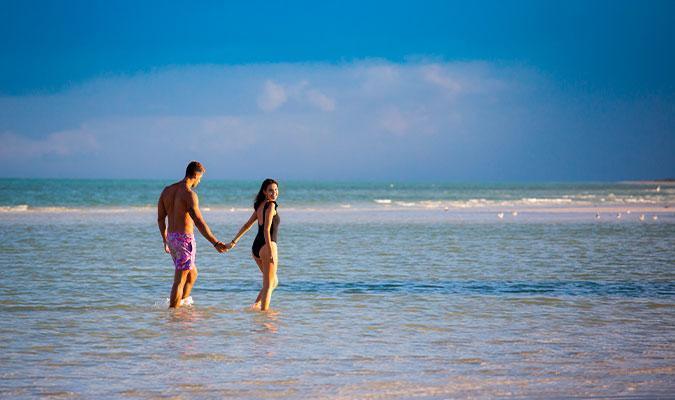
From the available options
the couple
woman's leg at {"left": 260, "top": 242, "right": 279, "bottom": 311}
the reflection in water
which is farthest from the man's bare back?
the reflection in water

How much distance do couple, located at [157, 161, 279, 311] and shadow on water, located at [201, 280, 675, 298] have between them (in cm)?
183

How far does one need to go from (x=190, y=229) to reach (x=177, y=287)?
2.38 ft

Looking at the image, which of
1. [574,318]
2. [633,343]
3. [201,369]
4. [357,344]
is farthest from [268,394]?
[574,318]

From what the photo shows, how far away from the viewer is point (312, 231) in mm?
25422

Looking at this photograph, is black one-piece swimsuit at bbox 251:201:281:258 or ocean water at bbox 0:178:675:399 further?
black one-piece swimsuit at bbox 251:201:281:258

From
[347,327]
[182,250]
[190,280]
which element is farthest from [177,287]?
[347,327]

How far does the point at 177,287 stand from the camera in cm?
958

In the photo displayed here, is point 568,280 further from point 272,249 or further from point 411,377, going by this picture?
point 411,377

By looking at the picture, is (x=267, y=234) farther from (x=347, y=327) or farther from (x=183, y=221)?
(x=347, y=327)

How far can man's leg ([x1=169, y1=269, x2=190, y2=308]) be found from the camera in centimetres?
952

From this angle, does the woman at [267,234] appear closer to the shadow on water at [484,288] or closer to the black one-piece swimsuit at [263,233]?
the black one-piece swimsuit at [263,233]

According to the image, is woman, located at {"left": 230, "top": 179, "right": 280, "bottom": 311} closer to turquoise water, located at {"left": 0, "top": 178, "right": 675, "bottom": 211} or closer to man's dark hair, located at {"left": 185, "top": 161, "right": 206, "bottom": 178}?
man's dark hair, located at {"left": 185, "top": 161, "right": 206, "bottom": 178}

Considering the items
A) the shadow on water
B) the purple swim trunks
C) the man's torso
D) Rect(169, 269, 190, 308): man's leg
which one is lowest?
the shadow on water

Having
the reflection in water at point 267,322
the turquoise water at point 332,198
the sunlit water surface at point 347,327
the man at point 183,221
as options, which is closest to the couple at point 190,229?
the man at point 183,221
